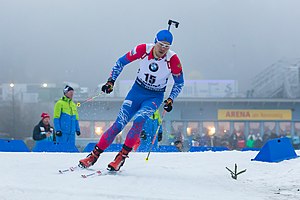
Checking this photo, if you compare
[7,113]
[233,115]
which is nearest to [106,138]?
[233,115]

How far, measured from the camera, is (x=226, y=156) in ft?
23.2

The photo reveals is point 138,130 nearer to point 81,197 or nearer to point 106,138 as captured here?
point 106,138

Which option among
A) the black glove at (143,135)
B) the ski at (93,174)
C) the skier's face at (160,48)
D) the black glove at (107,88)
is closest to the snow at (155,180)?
the ski at (93,174)

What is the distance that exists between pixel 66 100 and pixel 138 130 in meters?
5.76

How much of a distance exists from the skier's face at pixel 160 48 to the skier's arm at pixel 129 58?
0.20 metres

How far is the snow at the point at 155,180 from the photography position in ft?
13.0

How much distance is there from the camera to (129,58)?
20.0ft

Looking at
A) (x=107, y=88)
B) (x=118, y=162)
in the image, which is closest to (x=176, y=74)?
(x=107, y=88)

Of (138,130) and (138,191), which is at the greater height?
(138,130)

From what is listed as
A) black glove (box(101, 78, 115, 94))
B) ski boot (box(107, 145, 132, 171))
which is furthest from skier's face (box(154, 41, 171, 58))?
ski boot (box(107, 145, 132, 171))

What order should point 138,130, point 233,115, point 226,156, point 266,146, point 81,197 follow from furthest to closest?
point 233,115 < point 226,156 < point 266,146 < point 138,130 < point 81,197

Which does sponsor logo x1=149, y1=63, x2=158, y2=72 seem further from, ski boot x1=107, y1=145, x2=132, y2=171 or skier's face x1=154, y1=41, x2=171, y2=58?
ski boot x1=107, y1=145, x2=132, y2=171

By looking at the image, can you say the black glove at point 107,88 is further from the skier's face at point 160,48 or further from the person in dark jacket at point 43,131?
the person in dark jacket at point 43,131

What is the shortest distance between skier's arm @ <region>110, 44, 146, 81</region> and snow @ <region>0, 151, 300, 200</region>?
120 cm
